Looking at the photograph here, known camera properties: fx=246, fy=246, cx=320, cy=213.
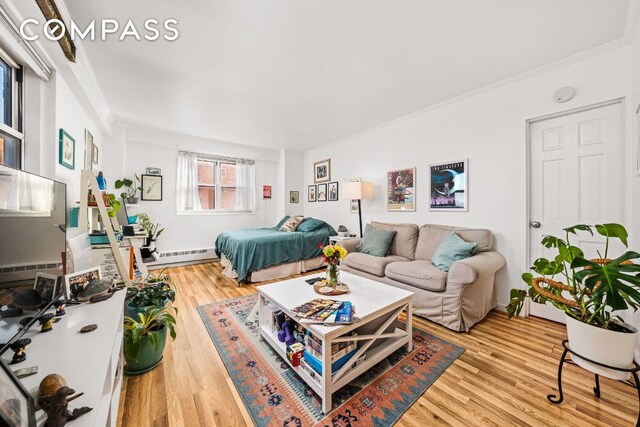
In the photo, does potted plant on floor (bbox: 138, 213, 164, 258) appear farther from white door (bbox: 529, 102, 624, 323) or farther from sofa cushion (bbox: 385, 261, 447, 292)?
white door (bbox: 529, 102, 624, 323)

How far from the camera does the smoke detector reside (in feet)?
7.22

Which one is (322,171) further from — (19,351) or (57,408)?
(57,408)

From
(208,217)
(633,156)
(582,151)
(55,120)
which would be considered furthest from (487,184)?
(208,217)

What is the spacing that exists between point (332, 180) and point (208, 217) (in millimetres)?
2534

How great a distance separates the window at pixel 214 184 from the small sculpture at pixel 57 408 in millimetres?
4301

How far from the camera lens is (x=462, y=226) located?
293 centimetres

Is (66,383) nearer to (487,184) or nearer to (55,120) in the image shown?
(55,120)

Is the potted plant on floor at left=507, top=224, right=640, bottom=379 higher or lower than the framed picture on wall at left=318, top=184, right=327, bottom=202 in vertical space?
lower

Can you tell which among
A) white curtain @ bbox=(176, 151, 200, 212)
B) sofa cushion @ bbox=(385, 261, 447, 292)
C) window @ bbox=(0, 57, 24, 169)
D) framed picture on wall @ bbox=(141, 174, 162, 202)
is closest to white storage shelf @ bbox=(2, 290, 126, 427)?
window @ bbox=(0, 57, 24, 169)

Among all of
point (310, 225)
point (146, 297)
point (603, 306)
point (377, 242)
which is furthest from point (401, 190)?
point (146, 297)

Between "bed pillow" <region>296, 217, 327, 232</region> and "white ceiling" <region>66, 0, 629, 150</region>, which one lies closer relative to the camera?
"white ceiling" <region>66, 0, 629, 150</region>

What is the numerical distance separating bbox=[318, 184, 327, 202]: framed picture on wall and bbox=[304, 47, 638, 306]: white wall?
1635mm

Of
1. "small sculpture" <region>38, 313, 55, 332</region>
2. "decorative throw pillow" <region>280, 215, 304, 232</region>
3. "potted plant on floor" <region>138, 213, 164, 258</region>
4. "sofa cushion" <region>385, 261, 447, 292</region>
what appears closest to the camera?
"small sculpture" <region>38, 313, 55, 332</region>

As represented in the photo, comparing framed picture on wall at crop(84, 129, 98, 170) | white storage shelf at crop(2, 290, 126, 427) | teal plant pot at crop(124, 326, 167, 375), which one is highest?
framed picture on wall at crop(84, 129, 98, 170)
